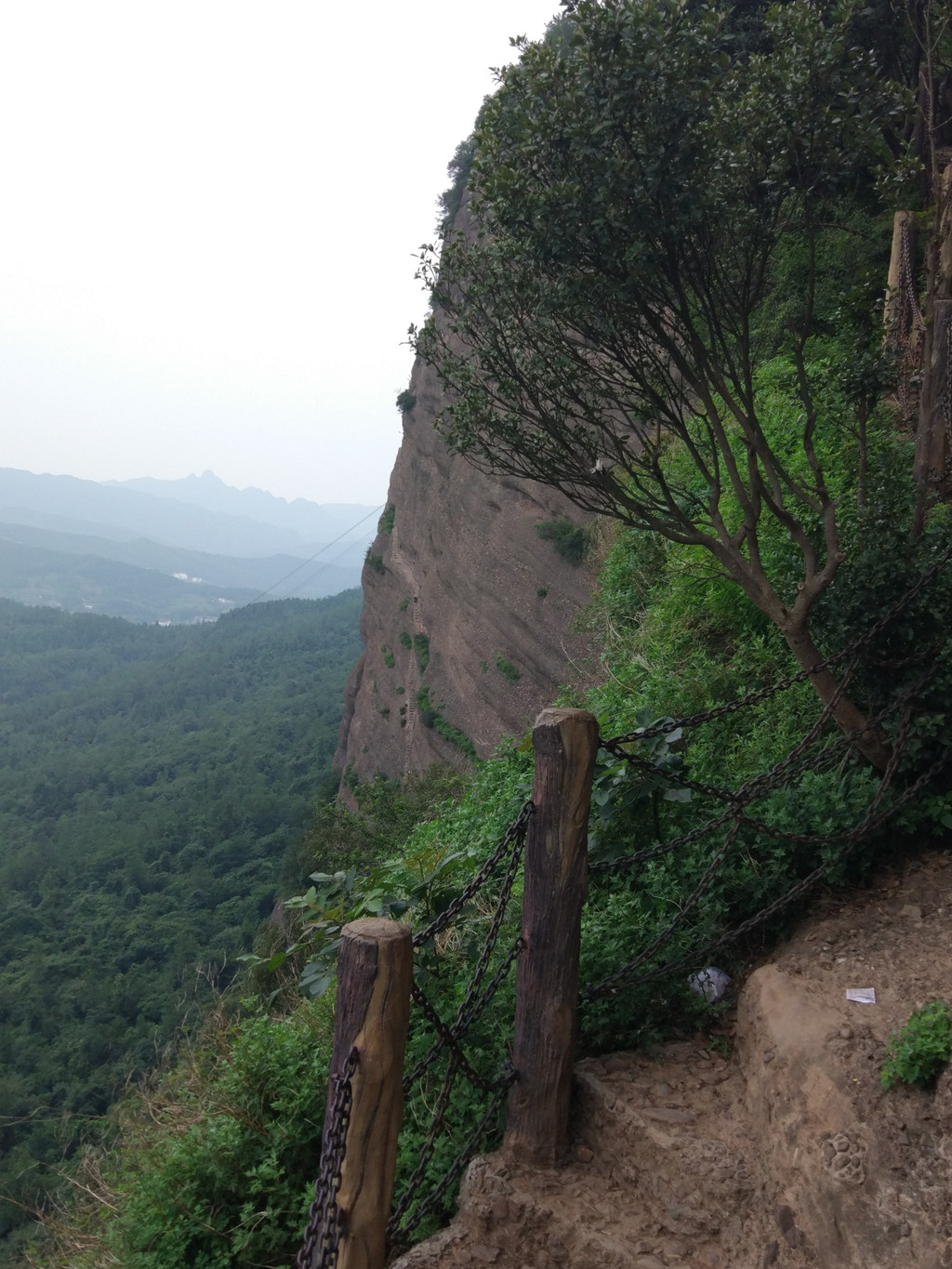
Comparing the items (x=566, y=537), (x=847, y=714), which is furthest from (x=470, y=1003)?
(x=566, y=537)

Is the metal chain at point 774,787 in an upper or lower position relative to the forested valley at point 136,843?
upper

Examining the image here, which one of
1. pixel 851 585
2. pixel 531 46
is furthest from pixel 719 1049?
pixel 531 46

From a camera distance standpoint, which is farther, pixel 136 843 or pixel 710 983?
pixel 136 843

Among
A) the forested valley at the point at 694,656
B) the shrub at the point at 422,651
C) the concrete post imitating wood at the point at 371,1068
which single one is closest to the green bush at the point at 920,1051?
the forested valley at the point at 694,656

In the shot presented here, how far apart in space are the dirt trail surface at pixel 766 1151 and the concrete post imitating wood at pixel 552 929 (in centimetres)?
15

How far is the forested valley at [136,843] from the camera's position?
72.9 feet

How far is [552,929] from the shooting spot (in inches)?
103

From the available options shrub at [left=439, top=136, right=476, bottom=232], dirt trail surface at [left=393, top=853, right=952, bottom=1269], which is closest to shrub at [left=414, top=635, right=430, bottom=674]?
shrub at [left=439, top=136, right=476, bottom=232]

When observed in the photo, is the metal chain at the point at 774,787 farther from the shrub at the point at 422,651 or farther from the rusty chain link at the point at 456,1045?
the shrub at the point at 422,651

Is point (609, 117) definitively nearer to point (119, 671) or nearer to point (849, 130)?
point (849, 130)

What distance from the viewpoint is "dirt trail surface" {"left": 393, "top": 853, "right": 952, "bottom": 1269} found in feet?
7.27

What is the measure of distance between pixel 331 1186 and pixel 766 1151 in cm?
130

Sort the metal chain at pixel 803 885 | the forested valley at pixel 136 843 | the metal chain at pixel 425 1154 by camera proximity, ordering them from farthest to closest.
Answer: the forested valley at pixel 136 843, the metal chain at pixel 803 885, the metal chain at pixel 425 1154

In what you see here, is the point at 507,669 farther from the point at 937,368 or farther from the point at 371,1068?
the point at 371,1068
